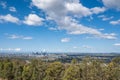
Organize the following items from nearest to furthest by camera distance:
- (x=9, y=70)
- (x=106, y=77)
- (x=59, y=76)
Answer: (x=106, y=77), (x=59, y=76), (x=9, y=70)

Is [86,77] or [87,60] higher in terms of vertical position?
[87,60]

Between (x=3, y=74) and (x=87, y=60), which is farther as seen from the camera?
(x=3, y=74)

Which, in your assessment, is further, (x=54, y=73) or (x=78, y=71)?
(x=54, y=73)

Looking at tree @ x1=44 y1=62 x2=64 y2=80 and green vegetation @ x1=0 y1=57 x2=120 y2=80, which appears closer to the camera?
green vegetation @ x1=0 y1=57 x2=120 y2=80

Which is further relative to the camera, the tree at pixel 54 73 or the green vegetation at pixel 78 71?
the tree at pixel 54 73

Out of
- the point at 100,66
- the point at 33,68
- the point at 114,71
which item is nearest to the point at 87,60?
the point at 100,66

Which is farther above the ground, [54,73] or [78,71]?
[78,71]

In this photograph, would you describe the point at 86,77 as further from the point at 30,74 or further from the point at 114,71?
the point at 30,74

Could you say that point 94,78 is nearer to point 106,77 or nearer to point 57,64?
point 106,77

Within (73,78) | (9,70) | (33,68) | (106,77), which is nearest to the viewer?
(73,78)
